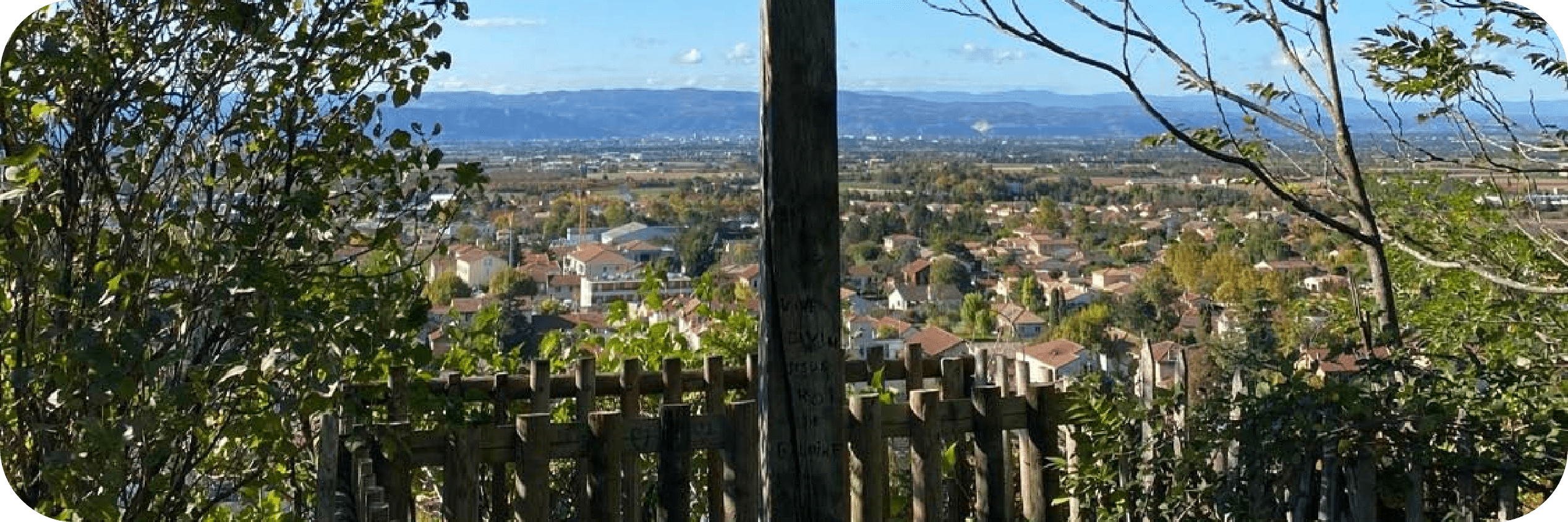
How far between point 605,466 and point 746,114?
5.13m

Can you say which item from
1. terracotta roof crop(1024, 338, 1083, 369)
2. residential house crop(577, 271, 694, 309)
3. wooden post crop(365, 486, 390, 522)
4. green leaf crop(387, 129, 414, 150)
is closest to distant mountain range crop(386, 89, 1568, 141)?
green leaf crop(387, 129, 414, 150)

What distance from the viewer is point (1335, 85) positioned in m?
4.14

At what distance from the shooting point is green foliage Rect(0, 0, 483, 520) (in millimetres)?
2711

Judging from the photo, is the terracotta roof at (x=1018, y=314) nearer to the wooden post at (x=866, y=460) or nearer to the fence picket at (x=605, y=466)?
the wooden post at (x=866, y=460)

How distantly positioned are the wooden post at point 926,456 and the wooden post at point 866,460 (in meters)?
0.11

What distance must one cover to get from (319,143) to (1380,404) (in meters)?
2.70

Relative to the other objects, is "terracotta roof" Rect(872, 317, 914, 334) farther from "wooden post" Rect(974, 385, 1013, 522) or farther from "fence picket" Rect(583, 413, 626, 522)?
"fence picket" Rect(583, 413, 626, 522)

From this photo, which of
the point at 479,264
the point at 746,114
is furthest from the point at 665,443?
the point at 479,264

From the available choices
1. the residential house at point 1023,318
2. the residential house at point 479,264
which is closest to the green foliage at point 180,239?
the residential house at point 479,264

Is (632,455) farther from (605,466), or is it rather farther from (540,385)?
(540,385)

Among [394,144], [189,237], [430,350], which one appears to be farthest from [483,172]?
[189,237]

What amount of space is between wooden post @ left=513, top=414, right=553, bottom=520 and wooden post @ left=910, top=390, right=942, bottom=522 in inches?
44.5

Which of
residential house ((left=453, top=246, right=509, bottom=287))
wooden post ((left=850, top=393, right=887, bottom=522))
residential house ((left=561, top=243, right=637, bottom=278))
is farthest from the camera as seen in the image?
residential house ((left=561, top=243, right=637, bottom=278))

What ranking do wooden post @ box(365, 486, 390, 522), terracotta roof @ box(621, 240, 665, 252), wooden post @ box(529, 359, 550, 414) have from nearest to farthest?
wooden post @ box(365, 486, 390, 522), wooden post @ box(529, 359, 550, 414), terracotta roof @ box(621, 240, 665, 252)
